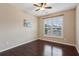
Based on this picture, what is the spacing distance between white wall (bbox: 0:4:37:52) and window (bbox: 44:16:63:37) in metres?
1.29

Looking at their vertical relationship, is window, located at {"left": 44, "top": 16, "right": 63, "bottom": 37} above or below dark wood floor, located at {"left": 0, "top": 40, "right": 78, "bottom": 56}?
above

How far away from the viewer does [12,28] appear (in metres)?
3.16

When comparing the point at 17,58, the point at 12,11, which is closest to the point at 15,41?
the point at 12,11

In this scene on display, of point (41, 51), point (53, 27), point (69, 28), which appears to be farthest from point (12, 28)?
point (69, 28)

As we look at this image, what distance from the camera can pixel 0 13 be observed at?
2.62 metres

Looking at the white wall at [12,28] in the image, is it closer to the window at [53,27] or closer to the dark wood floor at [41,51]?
the dark wood floor at [41,51]

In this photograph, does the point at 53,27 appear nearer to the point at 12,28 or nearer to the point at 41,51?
the point at 41,51

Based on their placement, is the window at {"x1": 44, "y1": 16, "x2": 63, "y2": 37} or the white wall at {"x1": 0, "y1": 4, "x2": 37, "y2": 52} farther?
the window at {"x1": 44, "y1": 16, "x2": 63, "y2": 37}

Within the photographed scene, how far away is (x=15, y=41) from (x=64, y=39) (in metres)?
2.45

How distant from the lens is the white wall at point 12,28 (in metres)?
2.74

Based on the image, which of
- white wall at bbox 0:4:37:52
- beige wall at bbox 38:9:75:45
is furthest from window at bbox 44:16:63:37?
white wall at bbox 0:4:37:52

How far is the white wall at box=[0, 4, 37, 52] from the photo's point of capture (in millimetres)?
2743

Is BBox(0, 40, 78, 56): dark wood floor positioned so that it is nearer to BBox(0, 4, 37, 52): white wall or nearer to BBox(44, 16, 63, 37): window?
BBox(0, 4, 37, 52): white wall

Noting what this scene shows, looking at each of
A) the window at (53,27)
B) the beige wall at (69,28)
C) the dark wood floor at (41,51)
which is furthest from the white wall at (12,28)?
the beige wall at (69,28)
